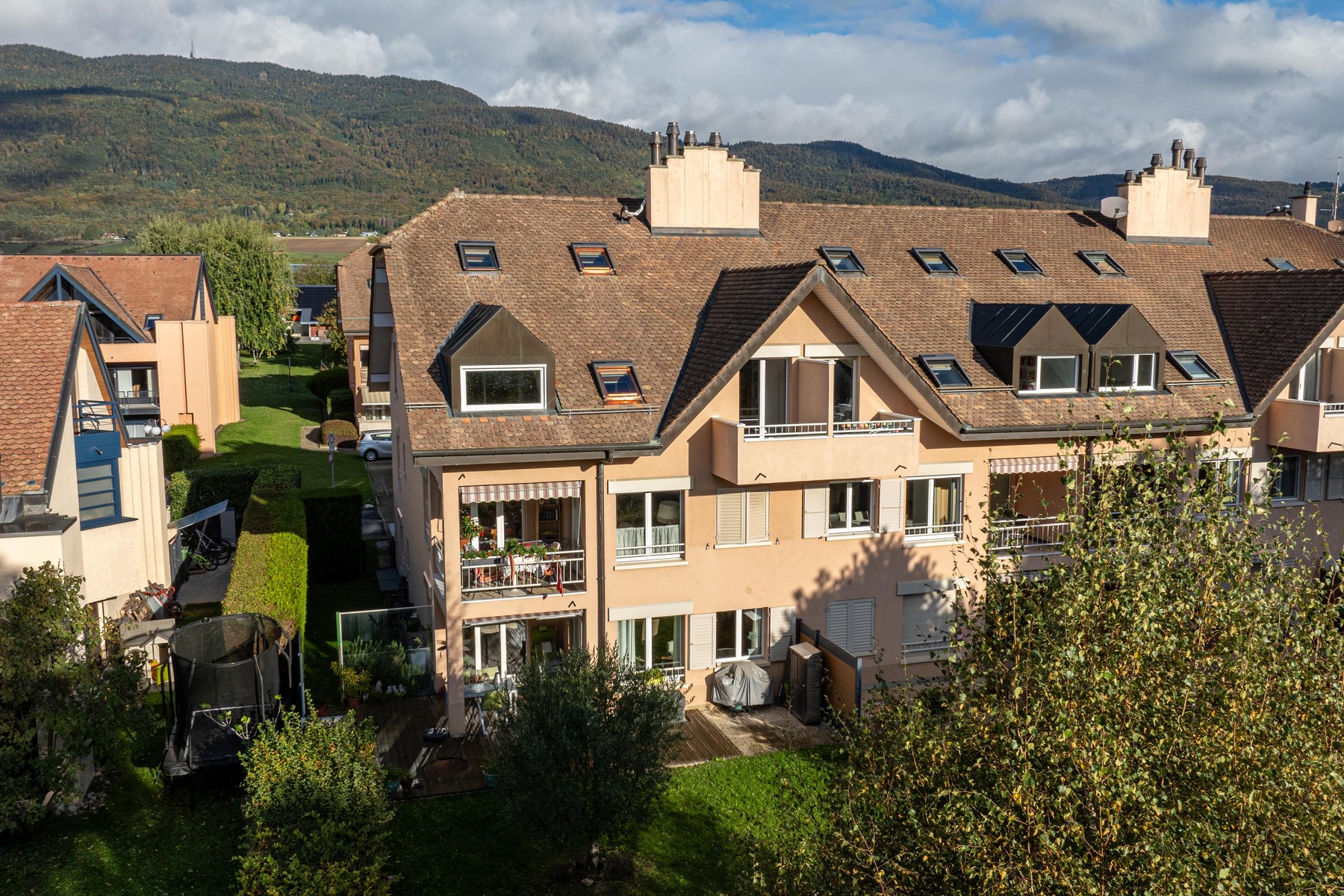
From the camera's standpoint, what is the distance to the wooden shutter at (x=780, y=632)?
1032 inches

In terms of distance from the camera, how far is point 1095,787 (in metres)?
9.27

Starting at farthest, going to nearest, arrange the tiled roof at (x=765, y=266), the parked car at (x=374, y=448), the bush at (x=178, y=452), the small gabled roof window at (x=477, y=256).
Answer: the parked car at (x=374, y=448) < the bush at (x=178, y=452) < the small gabled roof window at (x=477, y=256) < the tiled roof at (x=765, y=266)

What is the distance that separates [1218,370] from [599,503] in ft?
64.4

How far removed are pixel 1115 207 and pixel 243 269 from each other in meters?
74.8

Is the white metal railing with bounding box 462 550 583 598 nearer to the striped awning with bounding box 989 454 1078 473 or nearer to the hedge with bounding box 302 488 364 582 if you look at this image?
the striped awning with bounding box 989 454 1078 473

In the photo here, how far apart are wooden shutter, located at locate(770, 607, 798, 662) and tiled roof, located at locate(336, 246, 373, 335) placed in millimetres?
49829

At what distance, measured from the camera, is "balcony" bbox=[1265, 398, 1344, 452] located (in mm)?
28469

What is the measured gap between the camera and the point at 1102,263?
1362 inches

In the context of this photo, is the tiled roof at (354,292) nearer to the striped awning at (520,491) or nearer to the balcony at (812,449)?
the striped awning at (520,491)

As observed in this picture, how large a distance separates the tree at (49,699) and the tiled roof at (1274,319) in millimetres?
29400

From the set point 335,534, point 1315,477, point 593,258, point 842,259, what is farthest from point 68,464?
point 1315,477

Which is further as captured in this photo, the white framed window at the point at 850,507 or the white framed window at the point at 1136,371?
the white framed window at the point at 1136,371

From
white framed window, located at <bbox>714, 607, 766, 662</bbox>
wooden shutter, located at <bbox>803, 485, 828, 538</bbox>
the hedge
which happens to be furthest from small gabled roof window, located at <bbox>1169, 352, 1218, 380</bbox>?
the hedge

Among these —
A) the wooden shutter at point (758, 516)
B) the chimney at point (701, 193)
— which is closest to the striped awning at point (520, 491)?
the wooden shutter at point (758, 516)
